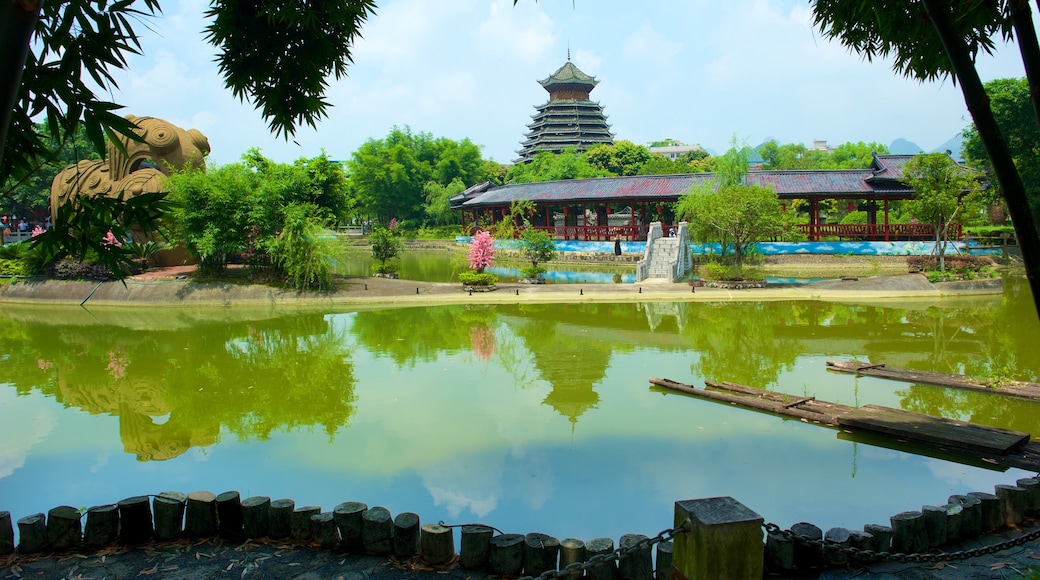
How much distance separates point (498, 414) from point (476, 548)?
4.28 metres

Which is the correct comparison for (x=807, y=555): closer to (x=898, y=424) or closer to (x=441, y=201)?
(x=898, y=424)

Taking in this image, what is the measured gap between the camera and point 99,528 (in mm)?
4367

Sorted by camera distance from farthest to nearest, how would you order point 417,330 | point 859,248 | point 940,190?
point 859,248, point 940,190, point 417,330

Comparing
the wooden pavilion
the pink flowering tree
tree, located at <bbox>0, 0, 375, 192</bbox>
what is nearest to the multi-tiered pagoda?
the wooden pavilion

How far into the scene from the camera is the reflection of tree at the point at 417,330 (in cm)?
1227

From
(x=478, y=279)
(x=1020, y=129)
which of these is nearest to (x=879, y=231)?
(x=1020, y=129)

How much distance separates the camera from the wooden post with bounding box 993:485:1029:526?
4.58 m

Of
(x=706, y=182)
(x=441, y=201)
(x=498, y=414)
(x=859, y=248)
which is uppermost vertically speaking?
(x=441, y=201)

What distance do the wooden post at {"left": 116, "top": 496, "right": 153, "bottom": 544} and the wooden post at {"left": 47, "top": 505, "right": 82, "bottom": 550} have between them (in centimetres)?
26

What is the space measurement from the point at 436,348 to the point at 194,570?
27.8 ft

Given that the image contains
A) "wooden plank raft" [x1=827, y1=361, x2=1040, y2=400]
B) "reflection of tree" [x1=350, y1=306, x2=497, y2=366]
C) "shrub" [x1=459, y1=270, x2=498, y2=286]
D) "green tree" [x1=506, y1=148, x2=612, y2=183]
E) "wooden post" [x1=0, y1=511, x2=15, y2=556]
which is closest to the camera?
"wooden post" [x1=0, y1=511, x2=15, y2=556]

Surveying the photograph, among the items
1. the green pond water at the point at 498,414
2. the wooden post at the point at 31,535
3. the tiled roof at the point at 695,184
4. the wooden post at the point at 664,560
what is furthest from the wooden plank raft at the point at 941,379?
the tiled roof at the point at 695,184

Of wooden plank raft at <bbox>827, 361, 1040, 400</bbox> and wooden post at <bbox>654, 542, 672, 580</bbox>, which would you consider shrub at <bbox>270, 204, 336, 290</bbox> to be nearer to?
wooden plank raft at <bbox>827, 361, 1040, 400</bbox>

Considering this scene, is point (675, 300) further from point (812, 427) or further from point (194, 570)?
point (194, 570)
